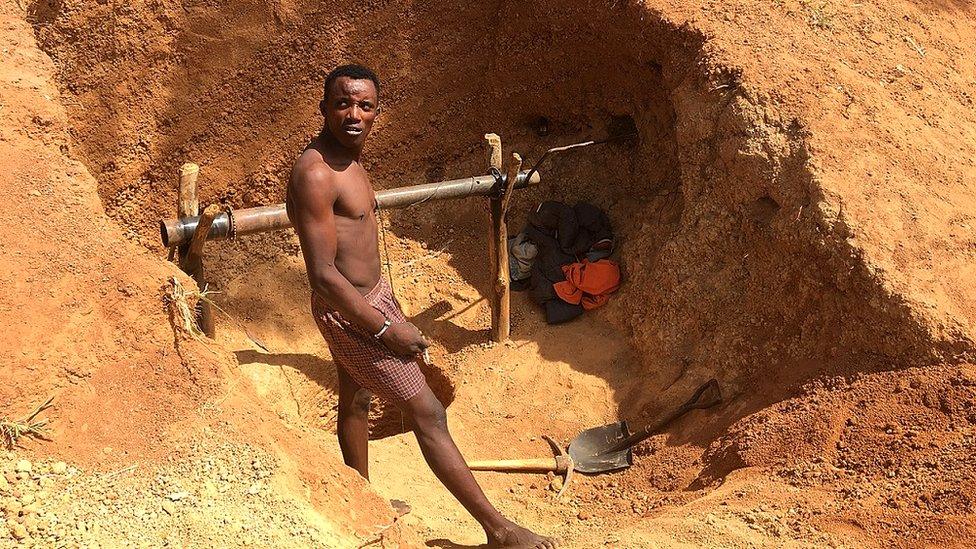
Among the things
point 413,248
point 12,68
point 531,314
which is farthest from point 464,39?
point 12,68

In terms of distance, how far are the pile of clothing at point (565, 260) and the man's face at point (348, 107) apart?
2.78 m

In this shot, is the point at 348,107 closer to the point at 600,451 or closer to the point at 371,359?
the point at 371,359

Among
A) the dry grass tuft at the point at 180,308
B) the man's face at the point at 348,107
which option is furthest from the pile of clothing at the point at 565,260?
the man's face at the point at 348,107

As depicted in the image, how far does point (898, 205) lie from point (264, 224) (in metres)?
3.41

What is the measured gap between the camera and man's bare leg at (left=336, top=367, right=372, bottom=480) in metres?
4.14

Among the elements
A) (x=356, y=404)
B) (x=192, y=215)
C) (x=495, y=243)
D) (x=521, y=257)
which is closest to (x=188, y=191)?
(x=192, y=215)

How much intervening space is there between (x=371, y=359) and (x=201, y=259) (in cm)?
205

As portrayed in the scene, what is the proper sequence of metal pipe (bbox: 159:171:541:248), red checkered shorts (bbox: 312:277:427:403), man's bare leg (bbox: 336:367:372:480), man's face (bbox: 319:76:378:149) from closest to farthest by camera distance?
1. man's face (bbox: 319:76:378:149)
2. red checkered shorts (bbox: 312:277:427:403)
3. man's bare leg (bbox: 336:367:372:480)
4. metal pipe (bbox: 159:171:541:248)

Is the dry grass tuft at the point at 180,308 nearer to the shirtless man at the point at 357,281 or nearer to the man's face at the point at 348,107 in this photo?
the shirtless man at the point at 357,281

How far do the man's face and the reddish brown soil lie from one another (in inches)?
48.4

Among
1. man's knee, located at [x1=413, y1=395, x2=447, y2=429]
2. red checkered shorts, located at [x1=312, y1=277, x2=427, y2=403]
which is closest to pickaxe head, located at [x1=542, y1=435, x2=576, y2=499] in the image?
man's knee, located at [x1=413, y1=395, x2=447, y2=429]

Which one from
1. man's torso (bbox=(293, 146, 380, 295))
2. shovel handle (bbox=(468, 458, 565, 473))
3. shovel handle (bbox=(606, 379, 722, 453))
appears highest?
man's torso (bbox=(293, 146, 380, 295))

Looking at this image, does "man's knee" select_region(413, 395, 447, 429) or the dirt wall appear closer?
"man's knee" select_region(413, 395, 447, 429)

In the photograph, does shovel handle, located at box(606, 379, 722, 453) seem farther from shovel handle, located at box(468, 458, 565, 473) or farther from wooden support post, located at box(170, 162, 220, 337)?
wooden support post, located at box(170, 162, 220, 337)
